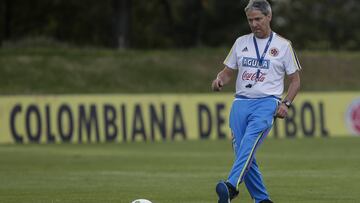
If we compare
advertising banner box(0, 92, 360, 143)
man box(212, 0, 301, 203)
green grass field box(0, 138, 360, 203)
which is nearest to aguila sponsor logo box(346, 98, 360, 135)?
Result: advertising banner box(0, 92, 360, 143)

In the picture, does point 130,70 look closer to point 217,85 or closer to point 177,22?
point 177,22

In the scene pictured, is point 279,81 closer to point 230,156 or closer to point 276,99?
point 276,99

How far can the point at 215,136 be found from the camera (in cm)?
3466

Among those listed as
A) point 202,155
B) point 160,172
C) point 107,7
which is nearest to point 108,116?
point 202,155

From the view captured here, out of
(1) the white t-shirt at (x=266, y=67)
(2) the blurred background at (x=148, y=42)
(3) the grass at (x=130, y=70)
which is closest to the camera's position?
(1) the white t-shirt at (x=266, y=67)

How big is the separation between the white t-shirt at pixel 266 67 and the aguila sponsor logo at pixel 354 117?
24.1 metres

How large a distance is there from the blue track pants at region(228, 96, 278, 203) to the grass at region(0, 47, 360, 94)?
103ft

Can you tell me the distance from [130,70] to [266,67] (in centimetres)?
3715

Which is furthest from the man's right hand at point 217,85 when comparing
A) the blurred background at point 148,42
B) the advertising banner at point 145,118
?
the blurred background at point 148,42

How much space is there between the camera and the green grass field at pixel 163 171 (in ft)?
48.6

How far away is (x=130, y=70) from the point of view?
49.2 metres

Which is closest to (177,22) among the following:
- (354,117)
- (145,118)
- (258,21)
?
(354,117)

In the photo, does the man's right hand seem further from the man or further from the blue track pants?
the blue track pants

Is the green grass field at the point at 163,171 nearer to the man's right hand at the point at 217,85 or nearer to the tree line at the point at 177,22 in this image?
the man's right hand at the point at 217,85
